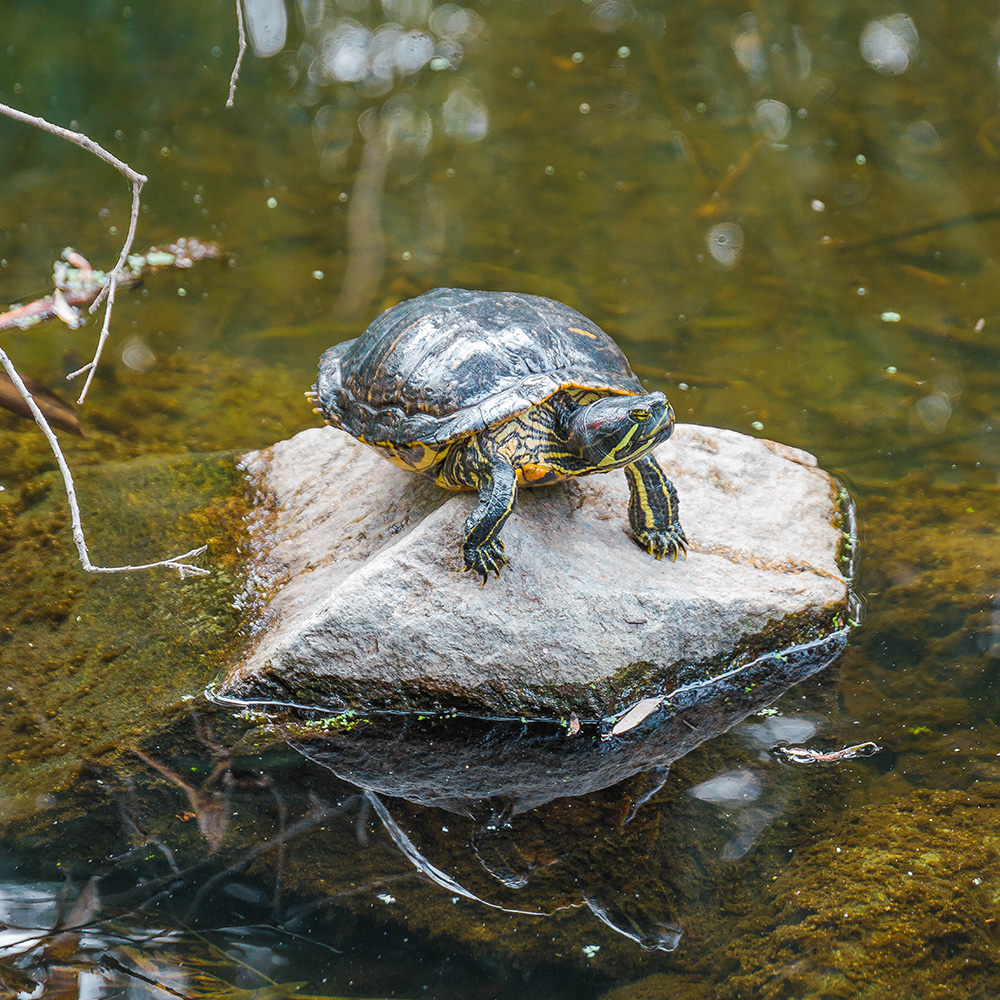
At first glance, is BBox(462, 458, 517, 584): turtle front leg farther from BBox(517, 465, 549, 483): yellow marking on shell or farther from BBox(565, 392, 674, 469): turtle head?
BBox(565, 392, 674, 469): turtle head

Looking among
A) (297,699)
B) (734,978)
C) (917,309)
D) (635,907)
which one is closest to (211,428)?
(297,699)

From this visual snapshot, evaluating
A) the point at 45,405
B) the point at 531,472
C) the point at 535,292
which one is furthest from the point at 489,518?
the point at 535,292

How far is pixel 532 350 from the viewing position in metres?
3.55

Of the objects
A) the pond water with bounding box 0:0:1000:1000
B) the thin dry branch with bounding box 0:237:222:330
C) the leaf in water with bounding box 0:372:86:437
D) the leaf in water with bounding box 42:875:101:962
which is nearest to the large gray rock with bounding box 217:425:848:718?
the pond water with bounding box 0:0:1000:1000

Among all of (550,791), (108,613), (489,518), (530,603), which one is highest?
(489,518)

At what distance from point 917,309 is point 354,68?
5595 millimetres

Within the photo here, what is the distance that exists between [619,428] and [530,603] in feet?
2.36

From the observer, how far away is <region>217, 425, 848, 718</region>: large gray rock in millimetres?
3408

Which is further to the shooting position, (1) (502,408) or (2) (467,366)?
(2) (467,366)

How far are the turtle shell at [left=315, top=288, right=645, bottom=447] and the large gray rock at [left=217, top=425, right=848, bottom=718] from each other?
389mm

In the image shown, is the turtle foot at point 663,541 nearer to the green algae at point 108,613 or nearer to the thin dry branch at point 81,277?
the green algae at point 108,613

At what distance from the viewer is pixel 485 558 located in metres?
3.40

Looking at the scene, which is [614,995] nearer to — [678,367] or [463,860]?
[463,860]

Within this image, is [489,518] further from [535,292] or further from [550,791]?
[535,292]
